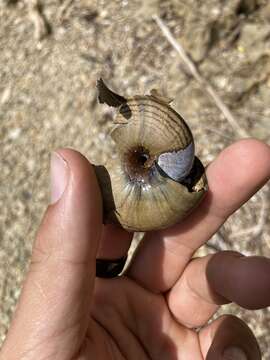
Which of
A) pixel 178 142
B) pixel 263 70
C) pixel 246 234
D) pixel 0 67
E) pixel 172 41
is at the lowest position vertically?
pixel 246 234

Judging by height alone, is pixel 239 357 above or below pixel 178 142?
below

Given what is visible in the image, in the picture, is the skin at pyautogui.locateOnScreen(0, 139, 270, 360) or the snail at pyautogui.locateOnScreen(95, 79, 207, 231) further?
the snail at pyautogui.locateOnScreen(95, 79, 207, 231)

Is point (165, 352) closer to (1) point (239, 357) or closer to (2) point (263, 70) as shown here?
(1) point (239, 357)

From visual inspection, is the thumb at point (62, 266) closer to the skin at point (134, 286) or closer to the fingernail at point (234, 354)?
the skin at point (134, 286)

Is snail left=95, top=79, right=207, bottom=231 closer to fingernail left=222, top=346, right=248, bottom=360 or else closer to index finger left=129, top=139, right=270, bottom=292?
index finger left=129, top=139, right=270, bottom=292

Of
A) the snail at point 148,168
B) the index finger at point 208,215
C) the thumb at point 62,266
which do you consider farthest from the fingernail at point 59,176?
the index finger at point 208,215

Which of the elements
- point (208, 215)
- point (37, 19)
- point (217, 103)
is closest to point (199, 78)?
point (217, 103)

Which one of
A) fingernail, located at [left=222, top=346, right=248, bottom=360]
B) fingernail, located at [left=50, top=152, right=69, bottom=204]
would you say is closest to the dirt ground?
fingernail, located at [left=222, top=346, right=248, bottom=360]

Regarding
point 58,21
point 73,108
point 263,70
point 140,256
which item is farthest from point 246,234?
point 58,21
